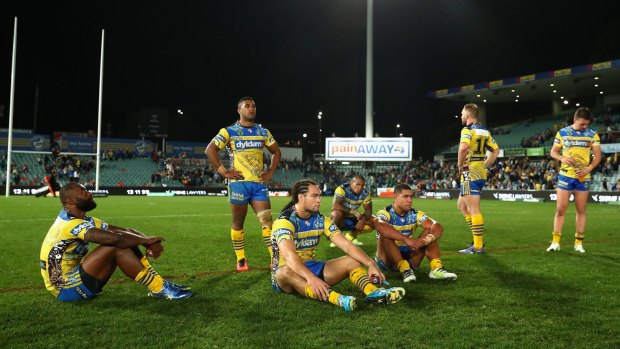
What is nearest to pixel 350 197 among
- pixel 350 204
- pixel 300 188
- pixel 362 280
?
pixel 350 204

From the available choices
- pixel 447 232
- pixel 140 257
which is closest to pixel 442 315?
pixel 140 257

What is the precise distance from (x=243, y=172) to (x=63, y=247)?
2.89 meters

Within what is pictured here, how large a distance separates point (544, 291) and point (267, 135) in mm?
4160

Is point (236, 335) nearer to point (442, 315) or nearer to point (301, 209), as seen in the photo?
point (301, 209)

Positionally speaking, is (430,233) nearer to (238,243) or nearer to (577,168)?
(238,243)

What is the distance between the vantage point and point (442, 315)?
4406mm

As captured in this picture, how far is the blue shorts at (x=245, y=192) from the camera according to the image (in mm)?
7074

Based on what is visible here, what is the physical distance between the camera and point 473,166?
8.76 m

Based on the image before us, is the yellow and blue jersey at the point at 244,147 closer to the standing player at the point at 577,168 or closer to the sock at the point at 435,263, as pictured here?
the sock at the point at 435,263

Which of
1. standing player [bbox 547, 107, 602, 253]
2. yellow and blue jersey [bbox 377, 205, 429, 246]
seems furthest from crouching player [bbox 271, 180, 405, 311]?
standing player [bbox 547, 107, 602, 253]

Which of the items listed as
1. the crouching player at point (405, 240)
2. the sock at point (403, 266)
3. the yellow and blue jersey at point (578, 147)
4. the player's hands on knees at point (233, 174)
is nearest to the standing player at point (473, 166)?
the yellow and blue jersey at point (578, 147)

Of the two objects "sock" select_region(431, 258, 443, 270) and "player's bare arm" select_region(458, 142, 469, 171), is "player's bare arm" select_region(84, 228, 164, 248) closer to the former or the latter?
"sock" select_region(431, 258, 443, 270)

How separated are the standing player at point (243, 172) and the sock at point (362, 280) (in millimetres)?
2424

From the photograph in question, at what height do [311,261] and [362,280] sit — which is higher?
[311,261]
